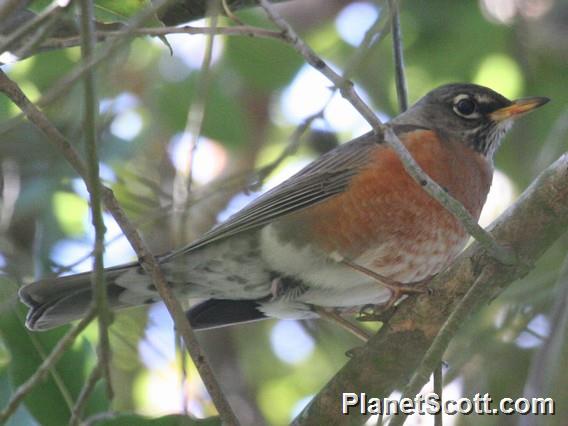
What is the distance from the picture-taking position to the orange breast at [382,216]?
14.0ft

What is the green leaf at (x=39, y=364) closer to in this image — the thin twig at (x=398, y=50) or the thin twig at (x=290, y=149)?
the thin twig at (x=290, y=149)

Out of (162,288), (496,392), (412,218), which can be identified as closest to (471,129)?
(412,218)

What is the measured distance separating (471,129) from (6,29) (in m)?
2.53

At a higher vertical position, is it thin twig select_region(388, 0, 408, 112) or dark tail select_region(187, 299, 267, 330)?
thin twig select_region(388, 0, 408, 112)

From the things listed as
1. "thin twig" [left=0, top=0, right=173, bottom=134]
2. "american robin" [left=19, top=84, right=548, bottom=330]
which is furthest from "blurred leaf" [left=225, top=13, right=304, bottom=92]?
"thin twig" [left=0, top=0, right=173, bottom=134]

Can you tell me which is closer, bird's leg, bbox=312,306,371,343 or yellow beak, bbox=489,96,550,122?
bird's leg, bbox=312,306,371,343

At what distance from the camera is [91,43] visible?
2.60 m

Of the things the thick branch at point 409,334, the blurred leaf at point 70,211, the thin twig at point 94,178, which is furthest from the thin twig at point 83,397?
the blurred leaf at point 70,211

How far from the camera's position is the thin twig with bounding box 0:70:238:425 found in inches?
117

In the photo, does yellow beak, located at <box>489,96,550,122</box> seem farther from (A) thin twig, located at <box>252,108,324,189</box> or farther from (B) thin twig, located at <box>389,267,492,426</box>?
(B) thin twig, located at <box>389,267,492,426</box>

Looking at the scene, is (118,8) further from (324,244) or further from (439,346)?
(439,346)

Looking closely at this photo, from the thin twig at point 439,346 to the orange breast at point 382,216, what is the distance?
47.9 inches

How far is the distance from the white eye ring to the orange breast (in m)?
0.74

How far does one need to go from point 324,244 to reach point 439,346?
1.66 meters
